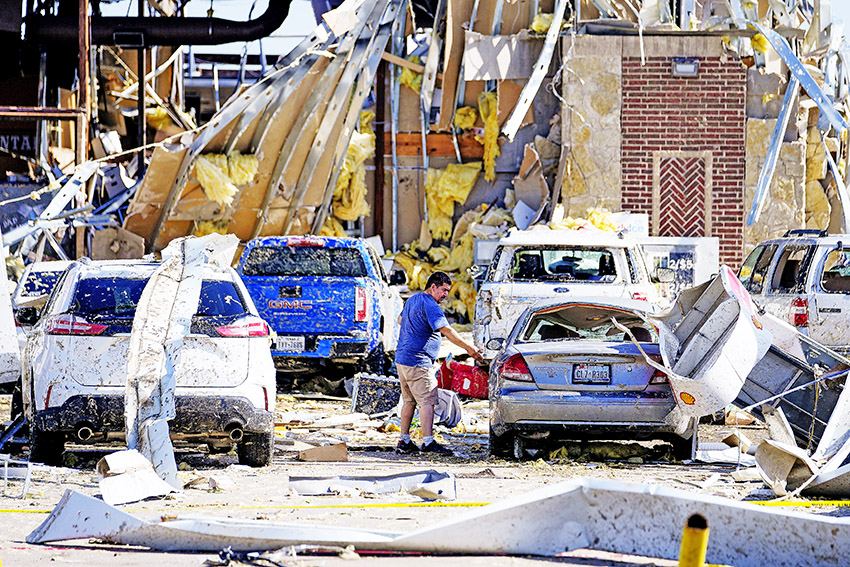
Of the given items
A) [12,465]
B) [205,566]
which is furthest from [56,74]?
[205,566]

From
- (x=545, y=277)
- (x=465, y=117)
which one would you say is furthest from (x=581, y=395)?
(x=465, y=117)

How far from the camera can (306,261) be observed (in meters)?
16.4

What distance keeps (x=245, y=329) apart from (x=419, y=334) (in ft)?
7.07

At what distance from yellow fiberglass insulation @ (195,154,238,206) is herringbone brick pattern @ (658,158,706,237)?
24.9 feet

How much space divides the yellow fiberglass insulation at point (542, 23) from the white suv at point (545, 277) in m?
7.99

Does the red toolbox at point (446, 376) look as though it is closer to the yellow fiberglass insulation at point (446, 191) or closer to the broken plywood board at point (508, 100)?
the yellow fiberglass insulation at point (446, 191)

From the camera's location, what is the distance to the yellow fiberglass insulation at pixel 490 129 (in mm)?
23391

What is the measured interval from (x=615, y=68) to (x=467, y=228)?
153 inches

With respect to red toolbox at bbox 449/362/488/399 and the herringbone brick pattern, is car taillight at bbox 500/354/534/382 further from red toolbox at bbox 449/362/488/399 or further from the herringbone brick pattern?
the herringbone brick pattern

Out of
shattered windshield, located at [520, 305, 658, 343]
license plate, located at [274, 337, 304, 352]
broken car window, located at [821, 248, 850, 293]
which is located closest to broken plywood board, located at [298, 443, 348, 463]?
shattered windshield, located at [520, 305, 658, 343]

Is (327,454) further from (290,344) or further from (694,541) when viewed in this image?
(694,541)

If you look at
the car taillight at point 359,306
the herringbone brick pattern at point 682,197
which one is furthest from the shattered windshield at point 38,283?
the herringbone brick pattern at point 682,197

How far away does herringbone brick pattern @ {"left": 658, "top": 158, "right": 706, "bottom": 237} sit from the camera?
22.9 metres

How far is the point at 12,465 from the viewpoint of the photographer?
9719mm
